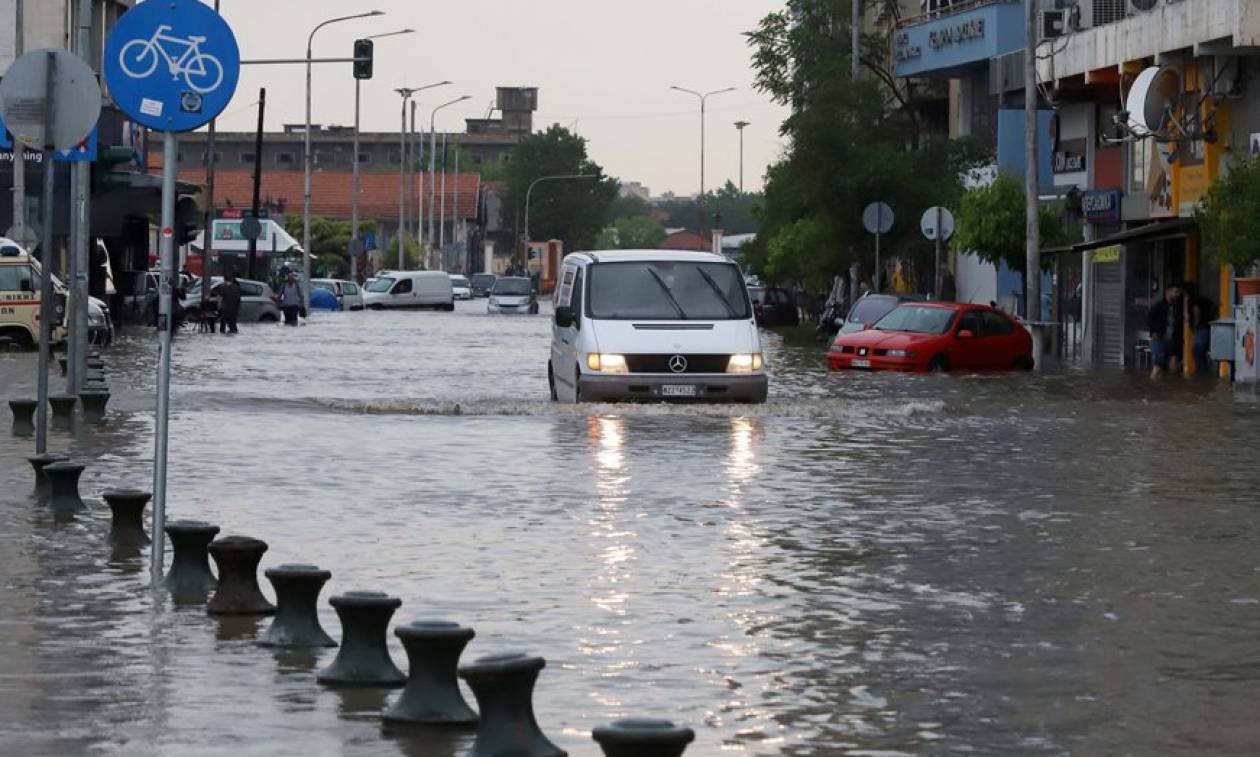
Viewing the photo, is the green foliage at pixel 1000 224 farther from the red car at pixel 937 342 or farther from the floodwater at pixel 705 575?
the floodwater at pixel 705 575

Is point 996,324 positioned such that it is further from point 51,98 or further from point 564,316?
point 51,98

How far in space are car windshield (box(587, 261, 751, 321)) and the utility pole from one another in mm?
20517

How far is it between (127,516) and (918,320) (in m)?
29.9

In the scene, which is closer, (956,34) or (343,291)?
(956,34)

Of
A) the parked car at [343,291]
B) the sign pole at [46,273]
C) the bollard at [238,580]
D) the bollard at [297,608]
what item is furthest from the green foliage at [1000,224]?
the parked car at [343,291]

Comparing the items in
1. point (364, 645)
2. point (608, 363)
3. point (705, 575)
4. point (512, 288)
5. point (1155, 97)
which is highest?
point (1155, 97)

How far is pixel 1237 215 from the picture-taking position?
Result: 39156mm

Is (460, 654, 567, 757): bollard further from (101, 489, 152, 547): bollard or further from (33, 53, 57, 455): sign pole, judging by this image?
(33, 53, 57, 455): sign pole

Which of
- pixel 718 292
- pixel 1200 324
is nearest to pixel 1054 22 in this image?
pixel 1200 324

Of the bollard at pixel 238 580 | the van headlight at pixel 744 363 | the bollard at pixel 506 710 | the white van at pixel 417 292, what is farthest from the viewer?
the white van at pixel 417 292

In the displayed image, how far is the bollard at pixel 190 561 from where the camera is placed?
1183 centimetres

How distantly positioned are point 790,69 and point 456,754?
8087 centimetres

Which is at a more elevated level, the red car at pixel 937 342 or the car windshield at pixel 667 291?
the car windshield at pixel 667 291


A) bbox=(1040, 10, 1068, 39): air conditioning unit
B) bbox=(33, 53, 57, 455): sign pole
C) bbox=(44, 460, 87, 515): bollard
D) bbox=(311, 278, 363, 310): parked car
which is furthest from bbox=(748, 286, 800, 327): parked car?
bbox=(44, 460, 87, 515): bollard
